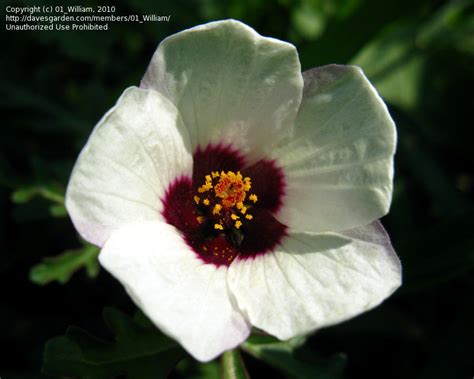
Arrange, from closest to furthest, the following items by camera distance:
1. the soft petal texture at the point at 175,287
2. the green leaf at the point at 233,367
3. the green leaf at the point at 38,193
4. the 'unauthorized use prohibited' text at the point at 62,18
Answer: the soft petal texture at the point at 175,287 < the green leaf at the point at 233,367 < the green leaf at the point at 38,193 < the 'unauthorized use prohibited' text at the point at 62,18

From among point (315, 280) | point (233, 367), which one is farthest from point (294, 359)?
point (315, 280)

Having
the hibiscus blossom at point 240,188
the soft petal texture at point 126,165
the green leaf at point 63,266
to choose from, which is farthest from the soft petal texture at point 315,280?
the green leaf at point 63,266

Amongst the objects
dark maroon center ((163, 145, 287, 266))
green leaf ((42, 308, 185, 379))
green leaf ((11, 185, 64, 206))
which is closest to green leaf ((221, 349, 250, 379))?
green leaf ((42, 308, 185, 379))

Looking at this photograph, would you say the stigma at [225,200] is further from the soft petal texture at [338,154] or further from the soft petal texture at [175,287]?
the soft petal texture at [175,287]

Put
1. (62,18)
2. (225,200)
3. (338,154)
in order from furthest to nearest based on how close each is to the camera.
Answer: (62,18) < (225,200) < (338,154)

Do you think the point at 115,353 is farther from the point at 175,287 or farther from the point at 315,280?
the point at 315,280

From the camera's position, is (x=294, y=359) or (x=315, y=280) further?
(x=294, y=359)

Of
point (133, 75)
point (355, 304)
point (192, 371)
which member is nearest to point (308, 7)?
point (133, 75)

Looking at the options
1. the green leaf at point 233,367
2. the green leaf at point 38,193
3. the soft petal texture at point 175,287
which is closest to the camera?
the soft petal texture at point 175,287
